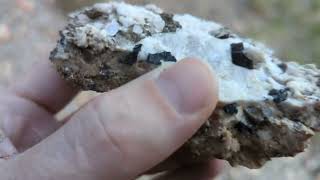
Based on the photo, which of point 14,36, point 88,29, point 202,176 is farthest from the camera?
point 14,36

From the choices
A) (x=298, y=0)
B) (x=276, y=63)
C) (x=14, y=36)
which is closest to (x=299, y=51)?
(x=298, y=0)

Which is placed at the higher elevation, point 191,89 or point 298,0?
point 191,89

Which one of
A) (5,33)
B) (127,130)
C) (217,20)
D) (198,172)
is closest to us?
(127,130)

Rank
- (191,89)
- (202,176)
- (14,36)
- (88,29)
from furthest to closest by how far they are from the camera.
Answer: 1. (14,36)
2. (202,176)
3. (88,29)
4. (191,89)

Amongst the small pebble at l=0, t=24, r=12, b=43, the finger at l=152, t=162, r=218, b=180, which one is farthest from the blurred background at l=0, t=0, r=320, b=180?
the finger at l=152, t=162, r=218, b=180

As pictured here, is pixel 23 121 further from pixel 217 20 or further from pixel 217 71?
pixel 217 20

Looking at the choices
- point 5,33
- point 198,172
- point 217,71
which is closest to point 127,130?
point 217,71

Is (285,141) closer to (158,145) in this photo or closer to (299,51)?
(158,145)
